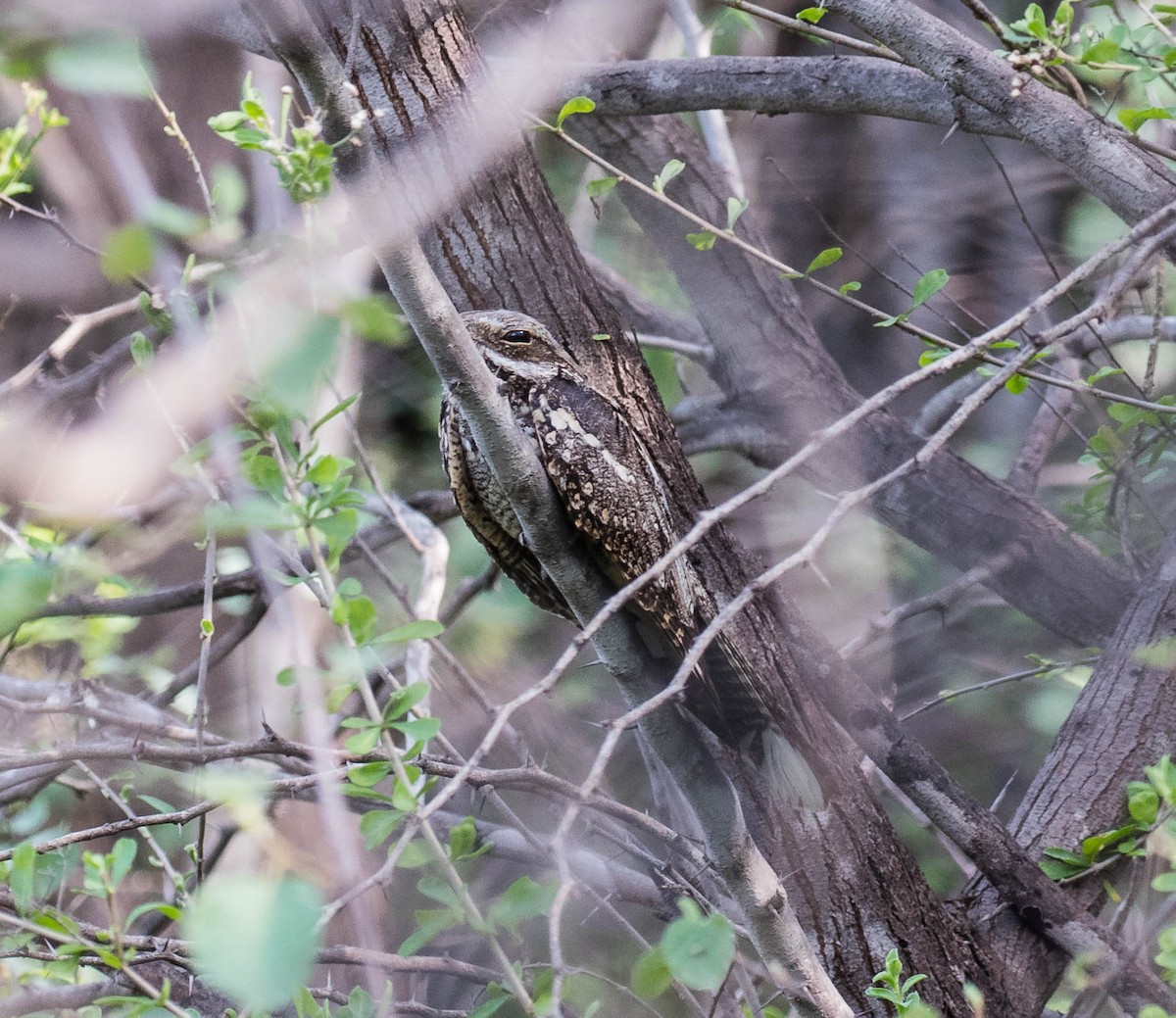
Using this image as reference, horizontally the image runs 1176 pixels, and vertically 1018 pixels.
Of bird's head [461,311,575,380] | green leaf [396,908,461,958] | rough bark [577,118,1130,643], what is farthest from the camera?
rough bark [577,118,1130,643]

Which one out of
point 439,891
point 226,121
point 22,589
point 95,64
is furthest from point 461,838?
point 95,64

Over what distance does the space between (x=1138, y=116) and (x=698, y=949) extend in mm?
1302

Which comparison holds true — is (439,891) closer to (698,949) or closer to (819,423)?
(698,949)

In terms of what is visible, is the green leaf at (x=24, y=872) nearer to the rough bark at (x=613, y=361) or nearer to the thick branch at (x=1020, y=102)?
the rough bark at (x=613, y=361)

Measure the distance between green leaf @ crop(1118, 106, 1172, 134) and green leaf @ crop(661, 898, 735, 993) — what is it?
1.24 metres

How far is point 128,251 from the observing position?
478 millimetres

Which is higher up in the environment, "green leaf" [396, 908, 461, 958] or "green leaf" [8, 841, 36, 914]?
"green leaf" [8, 841, 36, 914]

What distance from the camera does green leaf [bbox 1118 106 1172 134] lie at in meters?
1.35

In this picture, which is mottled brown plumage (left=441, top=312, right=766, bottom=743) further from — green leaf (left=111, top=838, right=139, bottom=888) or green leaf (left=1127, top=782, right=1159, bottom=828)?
green leaf (left=111, top=838, right=139, bottom=888)

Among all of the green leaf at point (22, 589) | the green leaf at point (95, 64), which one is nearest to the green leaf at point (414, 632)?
the green leaf at point (22, 589)

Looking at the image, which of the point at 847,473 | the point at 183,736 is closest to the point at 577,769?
the point at 847,473

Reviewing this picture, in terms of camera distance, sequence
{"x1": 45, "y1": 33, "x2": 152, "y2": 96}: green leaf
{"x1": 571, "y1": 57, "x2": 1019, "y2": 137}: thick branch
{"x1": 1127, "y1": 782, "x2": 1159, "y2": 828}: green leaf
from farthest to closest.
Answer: {"x1": 571, "y1": 57, "x2": 1019, "y2": 137}: thick branch → {"x1": 1127, "y1": 782, "x2": 1159, "y2": 828}: green leaf → {"x1": 45, "y1": 33, "x2": 152, "y2": 96}: green leaf

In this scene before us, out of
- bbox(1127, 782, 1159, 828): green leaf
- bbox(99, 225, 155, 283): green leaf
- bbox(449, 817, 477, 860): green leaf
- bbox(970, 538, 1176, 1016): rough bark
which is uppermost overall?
bbox(99, 225, 155, 283): green leaf

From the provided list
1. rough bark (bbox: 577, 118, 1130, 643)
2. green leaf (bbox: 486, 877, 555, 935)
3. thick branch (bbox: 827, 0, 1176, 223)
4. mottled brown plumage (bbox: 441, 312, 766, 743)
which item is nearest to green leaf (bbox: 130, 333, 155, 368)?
mottled brown plumage (bbox: 441, 312, 766, 743)
